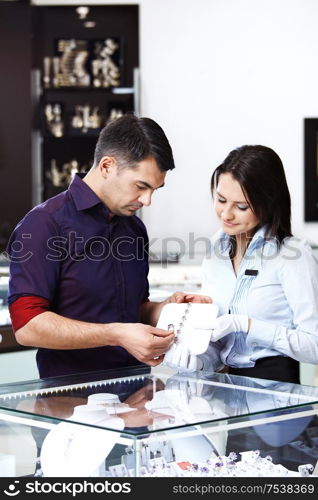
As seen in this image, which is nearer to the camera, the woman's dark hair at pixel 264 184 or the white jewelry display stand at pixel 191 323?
the white jewelry display stand at pixel 191 323

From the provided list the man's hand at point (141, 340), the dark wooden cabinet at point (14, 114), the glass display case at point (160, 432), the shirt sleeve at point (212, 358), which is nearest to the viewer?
the glass display case at point (160, 432)

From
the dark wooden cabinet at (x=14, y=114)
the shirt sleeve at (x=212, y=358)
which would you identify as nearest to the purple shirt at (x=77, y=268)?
the shirt sleeve at (x=212, y=358)

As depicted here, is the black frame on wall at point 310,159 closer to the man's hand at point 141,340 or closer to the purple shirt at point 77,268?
the purple shirt at point 77,268

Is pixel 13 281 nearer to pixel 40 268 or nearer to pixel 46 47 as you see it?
pixel 40 268

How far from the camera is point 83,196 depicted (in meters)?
2.45

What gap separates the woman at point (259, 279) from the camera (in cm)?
250

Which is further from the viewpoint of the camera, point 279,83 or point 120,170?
point 279,83

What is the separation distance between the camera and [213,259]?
2.77m

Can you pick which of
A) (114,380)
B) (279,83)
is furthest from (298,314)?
(279,83)

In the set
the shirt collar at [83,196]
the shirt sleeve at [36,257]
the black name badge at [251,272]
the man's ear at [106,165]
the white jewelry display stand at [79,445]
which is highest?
the man's ear at [106,165]

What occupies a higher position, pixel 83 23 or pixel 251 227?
pixel 83 23

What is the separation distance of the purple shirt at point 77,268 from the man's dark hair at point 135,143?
148 mm

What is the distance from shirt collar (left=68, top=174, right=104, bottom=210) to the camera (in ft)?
8.02

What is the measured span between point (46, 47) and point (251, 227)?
4474mm
